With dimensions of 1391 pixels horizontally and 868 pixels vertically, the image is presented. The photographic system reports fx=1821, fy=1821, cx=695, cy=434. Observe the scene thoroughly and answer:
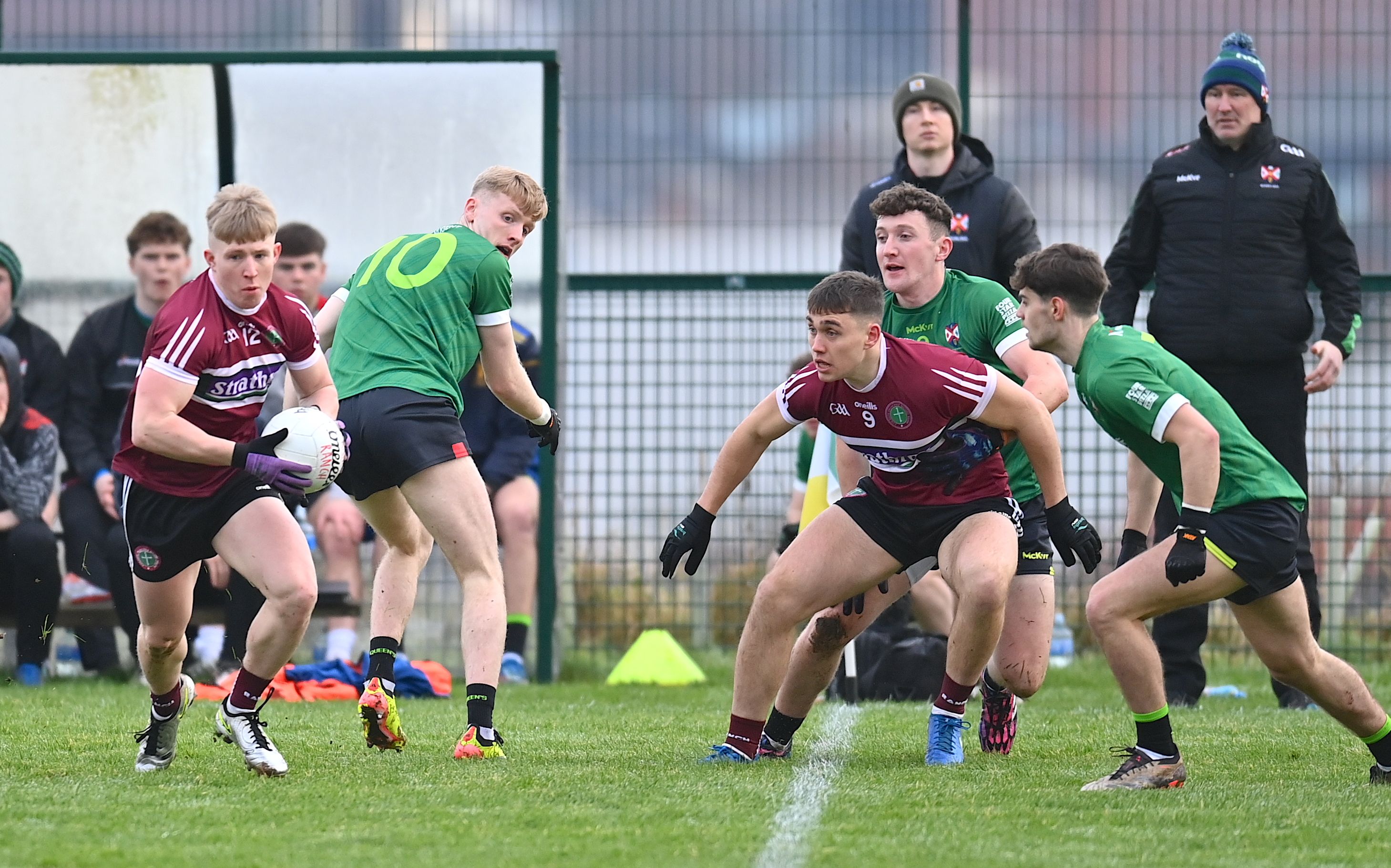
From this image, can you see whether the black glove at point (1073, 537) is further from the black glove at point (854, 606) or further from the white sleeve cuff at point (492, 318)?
the white sleeve cuff at point (492, 318)

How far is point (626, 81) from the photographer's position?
35.1 ft

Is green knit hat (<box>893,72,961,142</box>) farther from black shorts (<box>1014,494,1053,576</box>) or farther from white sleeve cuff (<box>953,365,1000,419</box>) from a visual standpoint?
white sleeve cuff (<box>953,365,1000,419</box>)

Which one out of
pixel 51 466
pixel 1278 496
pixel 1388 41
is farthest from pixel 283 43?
pixel 1278 496

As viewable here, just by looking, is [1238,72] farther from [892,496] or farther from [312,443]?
[312,443]

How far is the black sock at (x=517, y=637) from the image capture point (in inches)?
392

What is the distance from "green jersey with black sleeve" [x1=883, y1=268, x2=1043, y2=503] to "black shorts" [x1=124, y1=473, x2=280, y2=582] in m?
2.44

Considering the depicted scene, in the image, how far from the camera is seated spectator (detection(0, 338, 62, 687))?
30.0 ft

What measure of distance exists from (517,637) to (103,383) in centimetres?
262

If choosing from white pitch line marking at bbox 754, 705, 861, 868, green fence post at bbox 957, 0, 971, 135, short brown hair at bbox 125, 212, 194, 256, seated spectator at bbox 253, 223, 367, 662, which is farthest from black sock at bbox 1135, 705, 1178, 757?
short brown hair at bbox 125, 212, 194, 256

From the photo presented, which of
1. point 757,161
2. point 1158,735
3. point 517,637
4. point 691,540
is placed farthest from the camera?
point 757,161

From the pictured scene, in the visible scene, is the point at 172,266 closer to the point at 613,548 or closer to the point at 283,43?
the point at 283,43

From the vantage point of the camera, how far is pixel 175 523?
5.62 m

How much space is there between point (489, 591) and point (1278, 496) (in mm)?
2595

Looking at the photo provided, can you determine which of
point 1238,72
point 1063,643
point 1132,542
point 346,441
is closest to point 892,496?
point 1132,542
